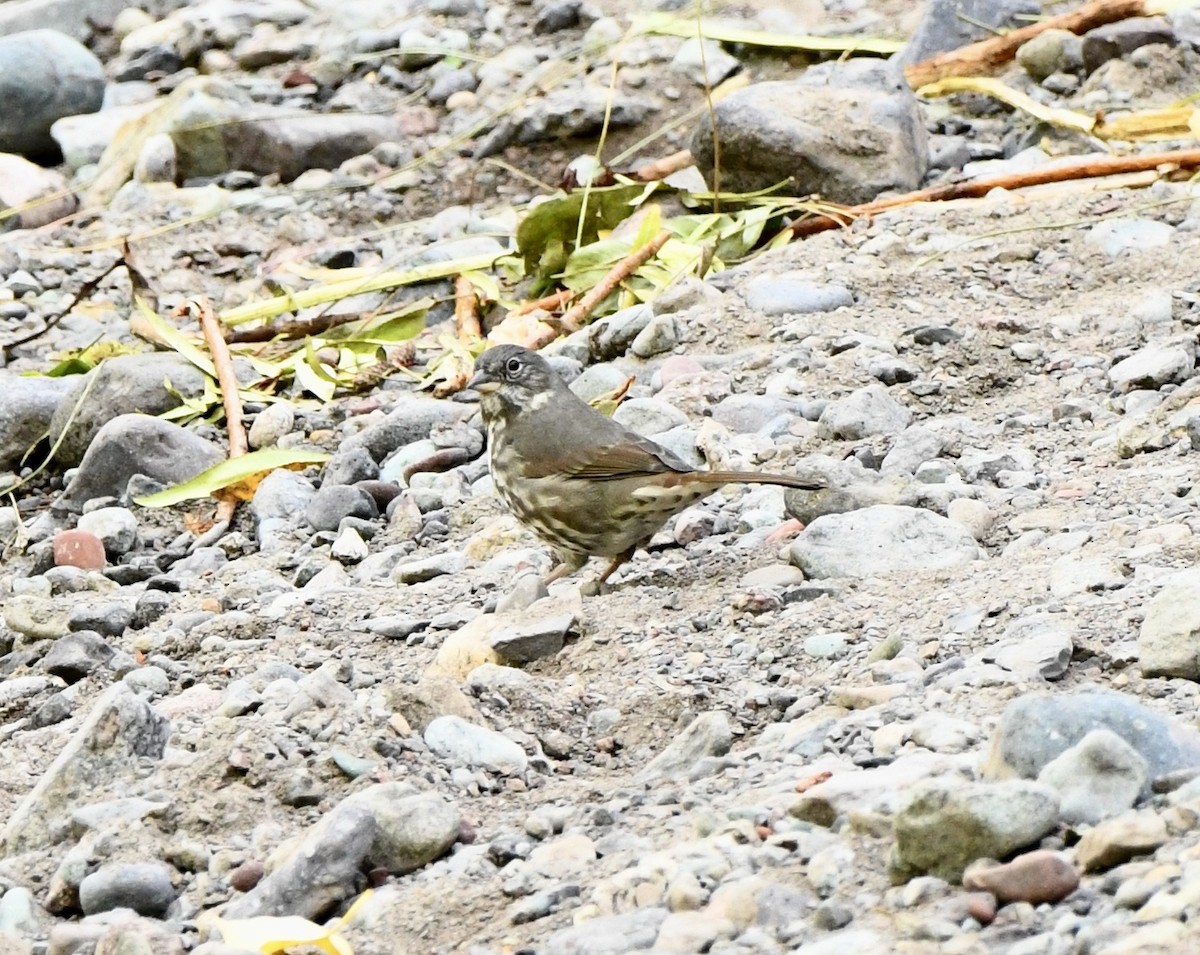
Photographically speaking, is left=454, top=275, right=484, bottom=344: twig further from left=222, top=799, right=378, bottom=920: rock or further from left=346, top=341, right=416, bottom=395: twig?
left=222, top=799, right=378, bottom=920: rock

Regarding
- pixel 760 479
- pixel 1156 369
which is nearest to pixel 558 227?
pixel 1156 369

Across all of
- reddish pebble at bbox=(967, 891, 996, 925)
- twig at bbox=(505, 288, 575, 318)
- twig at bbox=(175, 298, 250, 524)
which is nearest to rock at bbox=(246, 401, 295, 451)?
twig at bbox=(175, 298, 250, 524)

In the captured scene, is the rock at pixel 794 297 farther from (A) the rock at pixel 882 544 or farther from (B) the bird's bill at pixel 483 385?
(A) the rock at pixel 882 544

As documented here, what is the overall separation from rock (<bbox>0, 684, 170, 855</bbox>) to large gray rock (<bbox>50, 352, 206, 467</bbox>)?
2.98m

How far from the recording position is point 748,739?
11.9 feet

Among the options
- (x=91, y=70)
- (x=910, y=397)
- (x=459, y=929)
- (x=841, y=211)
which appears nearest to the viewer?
(x=459, y=929)

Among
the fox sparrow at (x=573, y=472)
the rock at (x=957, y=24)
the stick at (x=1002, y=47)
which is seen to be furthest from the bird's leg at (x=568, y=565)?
the rock at (x=957, y=24)

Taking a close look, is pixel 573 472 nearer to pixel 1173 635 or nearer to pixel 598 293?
pixel 1173 635

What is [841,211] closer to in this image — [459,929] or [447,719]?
[447,719]

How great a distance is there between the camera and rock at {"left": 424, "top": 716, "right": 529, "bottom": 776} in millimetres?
3643

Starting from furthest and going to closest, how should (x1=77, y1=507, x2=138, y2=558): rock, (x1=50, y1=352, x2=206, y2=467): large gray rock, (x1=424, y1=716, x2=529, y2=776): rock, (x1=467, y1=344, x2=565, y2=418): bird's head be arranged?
(x1=50, y1=352, x2=206, y2=467): large gray rock
(x1=77, y1=507, x2=138, y2=558): rock
(x1=467, y1=344, x2=565, y2=418): bird's head
(x1=424, y1=716, x2=529, y2=776): rock

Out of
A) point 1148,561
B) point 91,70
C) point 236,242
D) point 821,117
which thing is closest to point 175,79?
point 91,70

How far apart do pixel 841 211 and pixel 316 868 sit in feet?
15.3

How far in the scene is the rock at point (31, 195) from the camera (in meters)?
9.88
